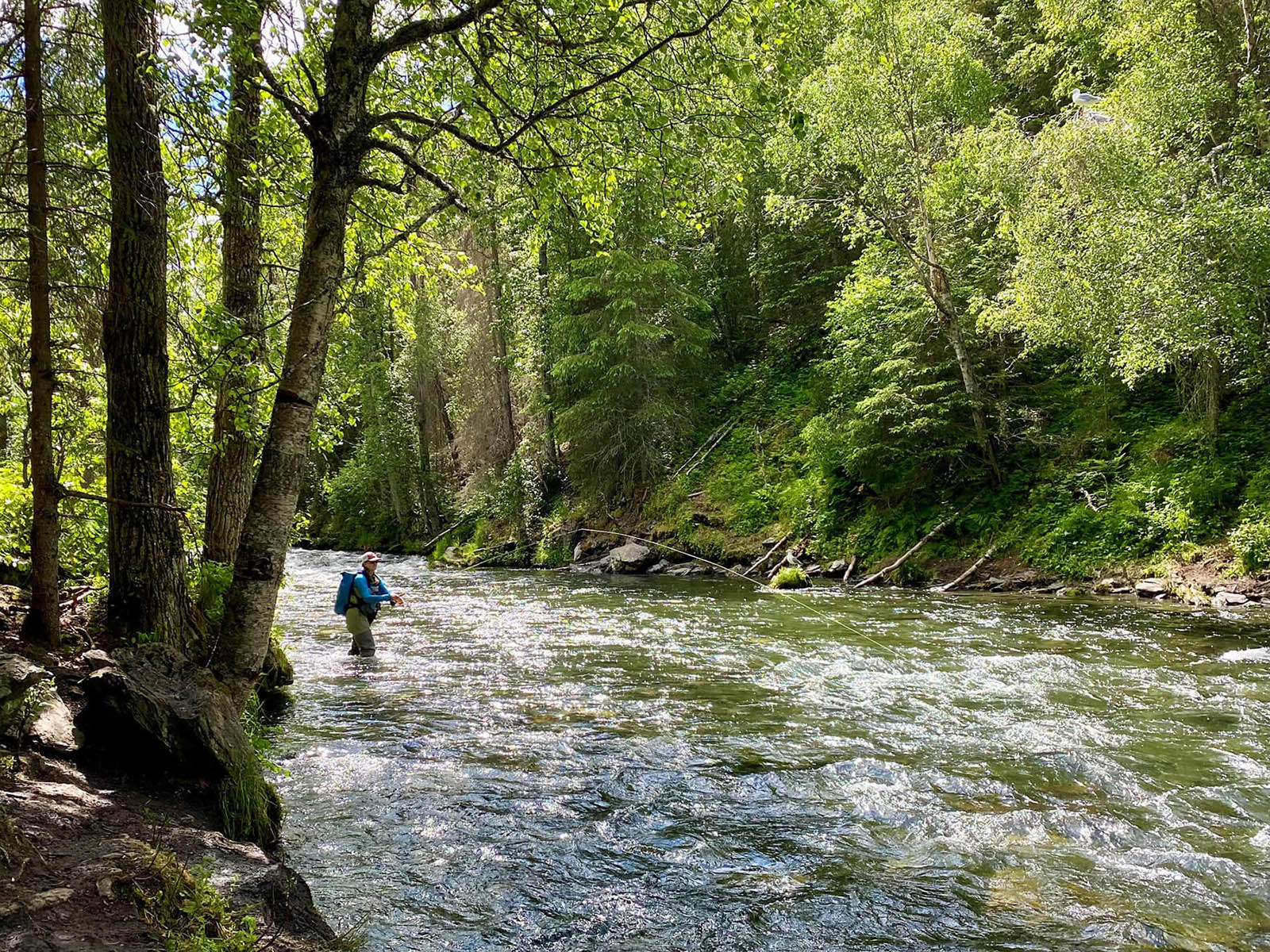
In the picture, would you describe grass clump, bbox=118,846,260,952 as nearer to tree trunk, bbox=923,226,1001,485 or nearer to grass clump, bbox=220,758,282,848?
grass clump, bbox=220,758,282,848

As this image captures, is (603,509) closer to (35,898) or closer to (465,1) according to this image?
(465,1)

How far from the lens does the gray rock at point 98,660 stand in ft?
16.2

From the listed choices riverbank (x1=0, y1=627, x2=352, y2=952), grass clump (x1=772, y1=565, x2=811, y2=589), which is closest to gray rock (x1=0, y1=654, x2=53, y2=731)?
riverbank (x1=0, y1=627, x2=352, y2=952)

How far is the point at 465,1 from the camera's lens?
5.28m

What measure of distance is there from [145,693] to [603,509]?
21.0 m

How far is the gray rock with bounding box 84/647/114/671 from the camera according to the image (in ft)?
16.2

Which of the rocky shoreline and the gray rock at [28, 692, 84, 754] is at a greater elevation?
the gray rock at [28, 692, 84, 754]

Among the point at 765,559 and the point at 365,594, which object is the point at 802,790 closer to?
the point at 365,594

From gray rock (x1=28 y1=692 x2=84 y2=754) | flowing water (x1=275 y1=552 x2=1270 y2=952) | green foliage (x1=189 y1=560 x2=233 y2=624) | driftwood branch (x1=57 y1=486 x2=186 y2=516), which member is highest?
driftwood branch (x1=57 y1=486 x2=186 y2=516)

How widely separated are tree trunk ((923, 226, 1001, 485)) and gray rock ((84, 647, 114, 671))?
1637 centimetres

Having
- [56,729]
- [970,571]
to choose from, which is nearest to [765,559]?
[970,571]

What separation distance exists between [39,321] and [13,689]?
2.37m

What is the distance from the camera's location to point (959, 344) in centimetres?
1692

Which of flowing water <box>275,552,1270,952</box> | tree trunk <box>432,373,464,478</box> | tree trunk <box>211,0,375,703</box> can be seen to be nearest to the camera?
flowing water <box>275,552,1270,952</box>
